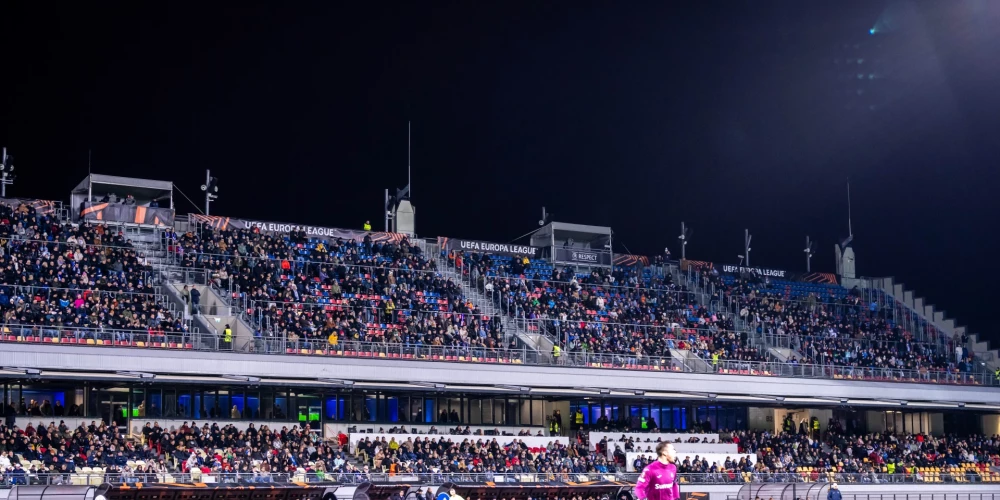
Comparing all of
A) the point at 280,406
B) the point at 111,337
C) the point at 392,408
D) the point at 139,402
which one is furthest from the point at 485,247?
the point at 111,337

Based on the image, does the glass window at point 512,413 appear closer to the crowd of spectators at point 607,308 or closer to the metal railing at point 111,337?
the crowd of spectators at point 607,308

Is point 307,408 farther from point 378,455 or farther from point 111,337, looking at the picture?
point 111,337

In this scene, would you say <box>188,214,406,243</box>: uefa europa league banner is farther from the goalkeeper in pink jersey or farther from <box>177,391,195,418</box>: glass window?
the goalkeeper in pink jersey

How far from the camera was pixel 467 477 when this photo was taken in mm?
40844

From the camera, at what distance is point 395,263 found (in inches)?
2100

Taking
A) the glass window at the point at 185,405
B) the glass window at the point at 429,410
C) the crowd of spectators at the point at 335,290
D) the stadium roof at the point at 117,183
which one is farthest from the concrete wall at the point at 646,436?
the stadium roof at the point at 117,183

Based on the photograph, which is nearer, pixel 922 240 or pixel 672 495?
pixel 672 495

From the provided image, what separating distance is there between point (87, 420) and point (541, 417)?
18974mm

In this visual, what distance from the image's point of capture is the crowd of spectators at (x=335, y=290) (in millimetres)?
46000

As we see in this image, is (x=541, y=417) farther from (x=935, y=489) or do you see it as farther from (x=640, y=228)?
(x=640, y=228)

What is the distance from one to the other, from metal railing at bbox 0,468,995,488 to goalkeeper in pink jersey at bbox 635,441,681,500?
22.5 metres

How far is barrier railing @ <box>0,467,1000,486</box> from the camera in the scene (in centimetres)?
3444

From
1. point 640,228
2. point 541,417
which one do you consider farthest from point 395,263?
point 640,228

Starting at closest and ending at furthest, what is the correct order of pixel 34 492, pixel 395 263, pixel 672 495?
pixel 672 495 < pixel 34 492 < pixel 395 263
